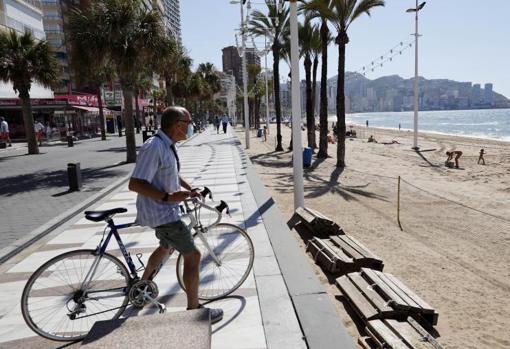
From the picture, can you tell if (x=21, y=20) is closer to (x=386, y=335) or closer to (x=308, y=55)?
(x=308, y=55)

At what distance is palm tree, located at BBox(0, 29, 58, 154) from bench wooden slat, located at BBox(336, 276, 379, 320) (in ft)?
69.2

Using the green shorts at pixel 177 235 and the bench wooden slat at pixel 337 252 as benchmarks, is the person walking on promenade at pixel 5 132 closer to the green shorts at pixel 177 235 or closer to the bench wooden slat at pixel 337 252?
the bench wooden slat at pixel 337 252

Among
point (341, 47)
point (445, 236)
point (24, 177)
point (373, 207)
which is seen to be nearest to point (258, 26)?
point (341, 47)

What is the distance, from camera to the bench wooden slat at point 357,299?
3.89m

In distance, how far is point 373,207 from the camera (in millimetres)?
9750

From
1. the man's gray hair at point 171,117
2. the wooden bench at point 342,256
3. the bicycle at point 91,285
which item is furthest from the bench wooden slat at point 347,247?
the man's gray hair at point 171,117

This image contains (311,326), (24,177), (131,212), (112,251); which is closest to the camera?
(311,326)

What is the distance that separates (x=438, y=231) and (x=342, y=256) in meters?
3.44

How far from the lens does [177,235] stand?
11.4 feet

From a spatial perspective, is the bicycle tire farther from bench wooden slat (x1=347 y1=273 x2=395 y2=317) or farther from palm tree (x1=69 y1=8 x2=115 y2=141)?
palm tree (x1=69 y1=8 x2=115 y2=141)

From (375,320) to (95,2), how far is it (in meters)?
16.9

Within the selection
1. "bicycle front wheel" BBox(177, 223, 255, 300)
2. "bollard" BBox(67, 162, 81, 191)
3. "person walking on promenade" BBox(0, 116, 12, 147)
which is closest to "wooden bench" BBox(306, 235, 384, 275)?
"bicycle front wheel" BBox(177, 223, 255, 300)

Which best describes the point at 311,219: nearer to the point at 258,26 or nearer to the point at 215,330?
the point at 215,330

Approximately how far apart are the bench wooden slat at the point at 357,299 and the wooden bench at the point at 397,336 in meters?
0.15
